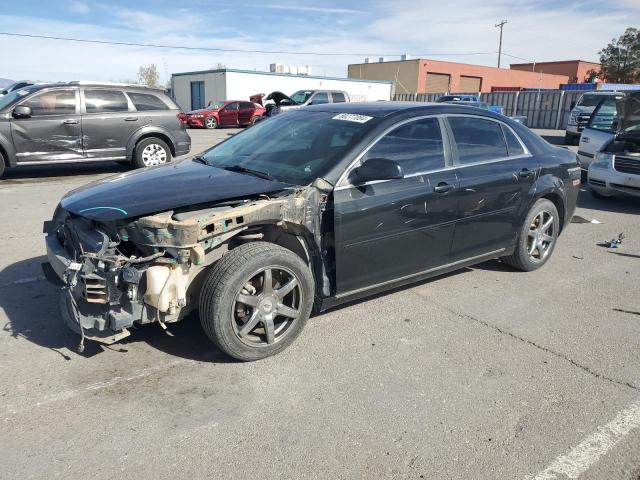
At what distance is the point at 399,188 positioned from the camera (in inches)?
156

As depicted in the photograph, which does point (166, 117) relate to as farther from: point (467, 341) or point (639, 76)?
point (639, 76)

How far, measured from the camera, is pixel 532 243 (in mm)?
5301

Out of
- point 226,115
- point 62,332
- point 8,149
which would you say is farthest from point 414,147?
point 226,115

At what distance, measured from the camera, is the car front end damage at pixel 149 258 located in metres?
3.07

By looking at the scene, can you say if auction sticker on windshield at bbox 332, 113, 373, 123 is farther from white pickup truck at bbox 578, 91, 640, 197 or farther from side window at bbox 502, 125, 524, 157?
white pickup truck at bbox 578, 91, 640, 197

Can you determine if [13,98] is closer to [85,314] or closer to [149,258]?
[85,314]

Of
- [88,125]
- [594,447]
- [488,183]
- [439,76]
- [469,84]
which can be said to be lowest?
[594,447]

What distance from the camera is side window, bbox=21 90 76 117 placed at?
965 centimetres

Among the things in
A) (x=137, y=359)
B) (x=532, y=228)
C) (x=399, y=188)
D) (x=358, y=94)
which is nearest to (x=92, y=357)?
(x=137, y=359)

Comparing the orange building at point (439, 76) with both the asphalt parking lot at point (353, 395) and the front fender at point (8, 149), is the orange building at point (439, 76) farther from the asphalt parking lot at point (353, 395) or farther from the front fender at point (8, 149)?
the asphalt parking lot at point (353, 395)

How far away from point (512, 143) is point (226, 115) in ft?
77.8

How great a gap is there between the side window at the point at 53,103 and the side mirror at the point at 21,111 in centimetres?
23

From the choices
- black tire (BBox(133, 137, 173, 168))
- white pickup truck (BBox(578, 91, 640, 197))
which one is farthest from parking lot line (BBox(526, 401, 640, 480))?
black tire (BBox(133, 137, 173, 168))

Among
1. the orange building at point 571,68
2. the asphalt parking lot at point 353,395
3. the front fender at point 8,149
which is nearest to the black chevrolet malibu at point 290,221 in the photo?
the asphalt parking lot at point 353,395
